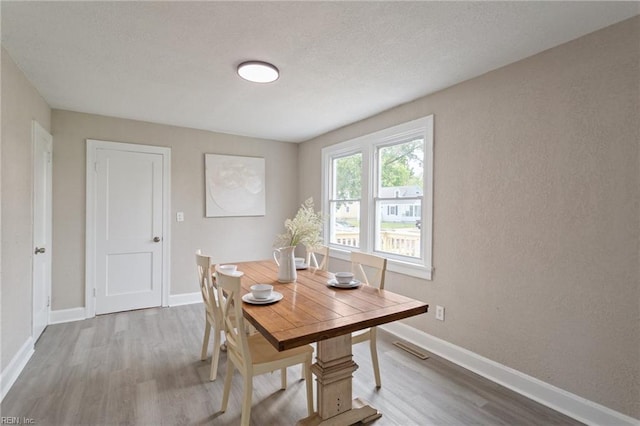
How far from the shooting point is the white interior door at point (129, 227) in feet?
12.0

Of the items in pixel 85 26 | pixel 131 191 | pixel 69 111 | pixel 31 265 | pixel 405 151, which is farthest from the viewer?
pixel 131 191

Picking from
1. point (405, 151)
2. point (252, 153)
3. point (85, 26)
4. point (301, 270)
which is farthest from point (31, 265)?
point (405, 151)

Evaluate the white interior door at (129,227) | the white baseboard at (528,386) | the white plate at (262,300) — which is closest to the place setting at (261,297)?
the white plate at (262,300)

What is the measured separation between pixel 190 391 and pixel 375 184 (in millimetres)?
2652

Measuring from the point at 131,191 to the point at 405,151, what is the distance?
3.31 meters

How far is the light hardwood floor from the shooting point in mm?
1895

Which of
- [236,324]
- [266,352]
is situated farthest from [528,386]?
[236,324]

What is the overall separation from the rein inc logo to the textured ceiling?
238cm

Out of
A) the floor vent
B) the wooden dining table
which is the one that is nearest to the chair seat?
the wooden dining table

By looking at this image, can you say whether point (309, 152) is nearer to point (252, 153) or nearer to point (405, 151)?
point (252, 153)

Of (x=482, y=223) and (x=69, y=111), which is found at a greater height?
(x=69, y=111)

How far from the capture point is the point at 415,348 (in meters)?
2.85

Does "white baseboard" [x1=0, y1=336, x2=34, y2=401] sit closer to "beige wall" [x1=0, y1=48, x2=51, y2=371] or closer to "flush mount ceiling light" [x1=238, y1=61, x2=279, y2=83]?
"beige wall" [x1=0, y1=48, x2=51, y2=371]

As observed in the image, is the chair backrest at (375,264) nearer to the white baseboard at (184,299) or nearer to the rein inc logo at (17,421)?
the rein inc logo at (17,421)
